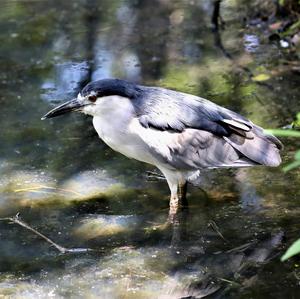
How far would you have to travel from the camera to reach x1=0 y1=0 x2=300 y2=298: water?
14.4 feet

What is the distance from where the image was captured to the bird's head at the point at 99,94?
5082mm

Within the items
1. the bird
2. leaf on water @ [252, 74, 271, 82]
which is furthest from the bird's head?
leaf on water @ [252, 74, 271, 82]

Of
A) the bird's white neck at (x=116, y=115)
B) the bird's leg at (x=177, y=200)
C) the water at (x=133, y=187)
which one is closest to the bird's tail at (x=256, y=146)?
the water at (x=133, y=187)

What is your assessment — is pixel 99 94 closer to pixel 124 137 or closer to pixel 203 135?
pixel 124 137

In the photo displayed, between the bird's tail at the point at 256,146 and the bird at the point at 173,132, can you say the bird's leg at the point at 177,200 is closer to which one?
the bird at the point at 173,132

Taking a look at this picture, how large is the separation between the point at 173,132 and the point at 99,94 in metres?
0.62

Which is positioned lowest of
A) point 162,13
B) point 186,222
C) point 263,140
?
point 162,13

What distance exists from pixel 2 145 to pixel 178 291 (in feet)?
9.44

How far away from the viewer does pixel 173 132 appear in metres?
5.09

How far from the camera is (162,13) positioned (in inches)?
402

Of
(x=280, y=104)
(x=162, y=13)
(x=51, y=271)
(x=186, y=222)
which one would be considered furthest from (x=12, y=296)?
(x=162, y=13)

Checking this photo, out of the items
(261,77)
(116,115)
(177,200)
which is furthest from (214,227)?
(261,77)

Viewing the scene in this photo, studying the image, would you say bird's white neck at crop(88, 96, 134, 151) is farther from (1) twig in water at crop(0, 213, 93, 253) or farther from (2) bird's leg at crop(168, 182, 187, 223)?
(1) twig in water at crop(0, 213, 93, 253)

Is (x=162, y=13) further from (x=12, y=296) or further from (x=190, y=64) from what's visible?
(x=12, y=296)
